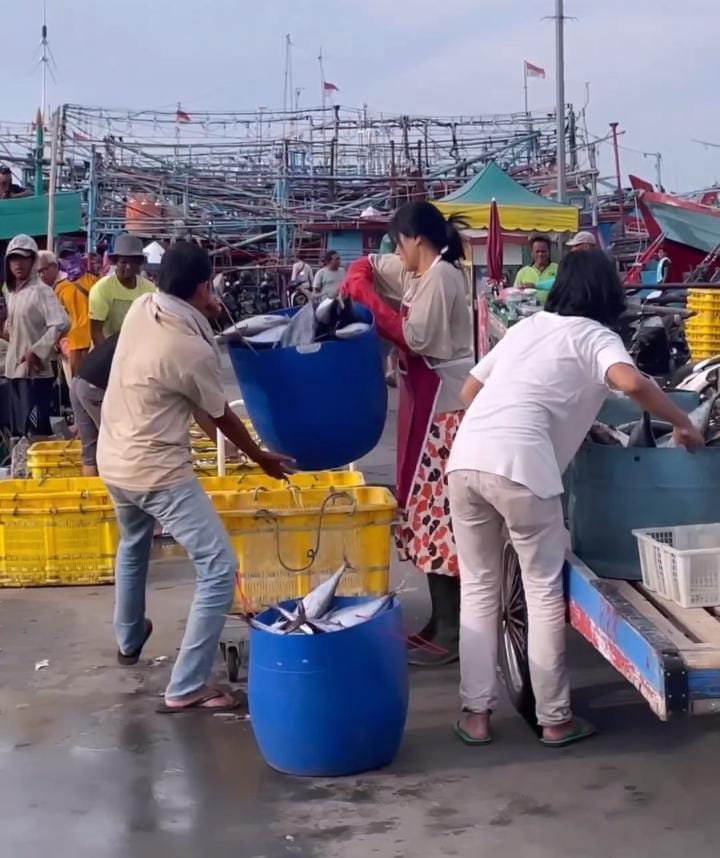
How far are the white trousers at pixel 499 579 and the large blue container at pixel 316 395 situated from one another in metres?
0.66

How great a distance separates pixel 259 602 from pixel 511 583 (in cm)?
115

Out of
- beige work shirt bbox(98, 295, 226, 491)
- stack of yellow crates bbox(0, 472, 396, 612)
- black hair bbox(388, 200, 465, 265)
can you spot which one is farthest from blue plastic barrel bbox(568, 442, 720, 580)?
beige work shirt bbox(98, 295, 226, 491)

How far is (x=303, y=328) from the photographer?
16.4 feet

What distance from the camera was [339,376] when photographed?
16.4ft

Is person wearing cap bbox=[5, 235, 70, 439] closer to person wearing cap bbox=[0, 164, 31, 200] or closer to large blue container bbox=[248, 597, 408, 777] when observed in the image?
large blue container bbox=[248, 597, 408, 777]

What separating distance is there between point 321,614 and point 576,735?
1046 millimetres

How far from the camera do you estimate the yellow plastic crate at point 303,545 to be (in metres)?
5.63

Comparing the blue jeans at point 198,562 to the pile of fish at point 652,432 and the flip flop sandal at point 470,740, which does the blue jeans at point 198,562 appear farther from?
the pile of fish at point 652,432

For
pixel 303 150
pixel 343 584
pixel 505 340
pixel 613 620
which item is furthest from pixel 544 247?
pixel 303 150

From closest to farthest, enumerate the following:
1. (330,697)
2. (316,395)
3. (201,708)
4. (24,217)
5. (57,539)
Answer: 1. (330,697)
2. (316,395)
3. (201,708)
4. (57,539)
5. (24,217)

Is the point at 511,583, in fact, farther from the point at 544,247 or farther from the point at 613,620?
the point at 544,247

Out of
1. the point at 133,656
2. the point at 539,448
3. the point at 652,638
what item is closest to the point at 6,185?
the point at 133,656

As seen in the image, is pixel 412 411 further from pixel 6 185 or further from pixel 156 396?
pixel 6 185

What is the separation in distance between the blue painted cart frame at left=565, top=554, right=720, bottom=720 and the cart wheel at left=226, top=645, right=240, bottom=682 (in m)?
1.69
